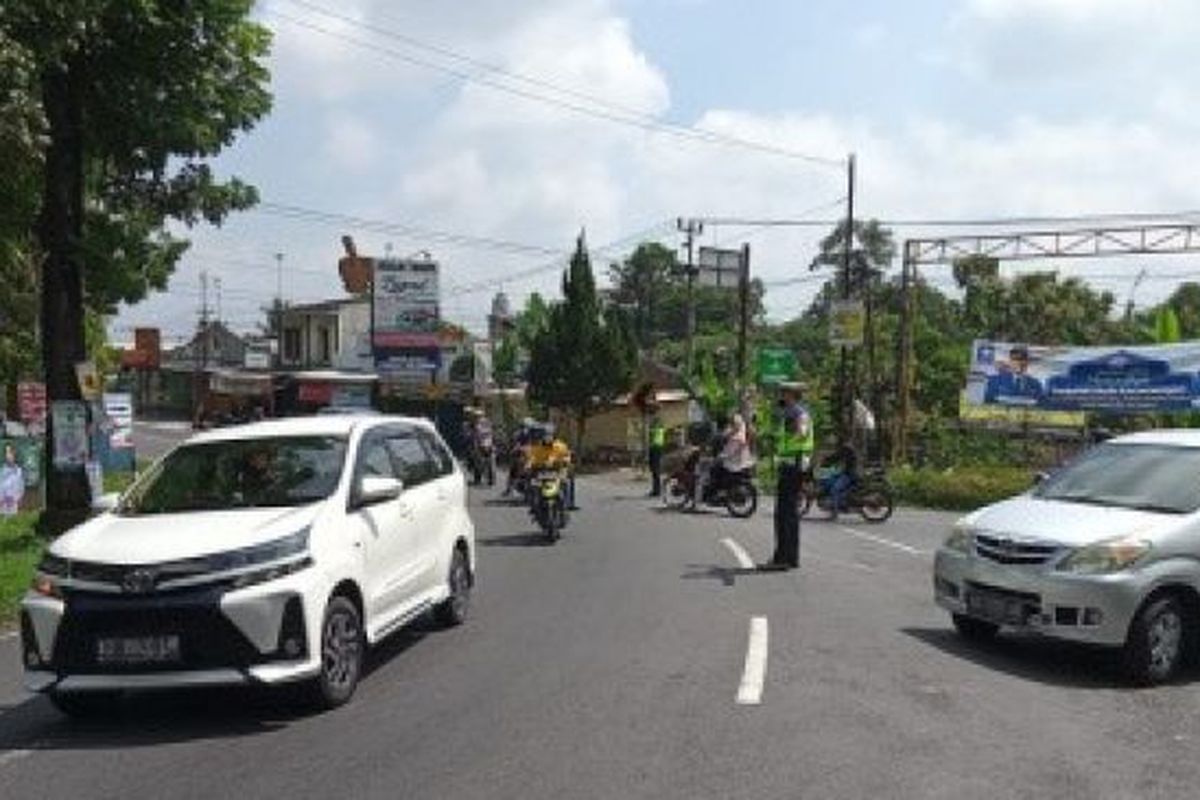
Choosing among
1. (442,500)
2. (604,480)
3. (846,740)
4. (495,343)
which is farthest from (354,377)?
(846,740)

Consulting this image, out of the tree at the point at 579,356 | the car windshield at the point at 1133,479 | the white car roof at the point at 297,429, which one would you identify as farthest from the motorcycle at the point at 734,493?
the tree at the point at 579,356

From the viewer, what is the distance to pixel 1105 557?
980 cm

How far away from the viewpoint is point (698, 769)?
7.23 meters

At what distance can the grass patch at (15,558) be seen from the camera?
13547 millimetres

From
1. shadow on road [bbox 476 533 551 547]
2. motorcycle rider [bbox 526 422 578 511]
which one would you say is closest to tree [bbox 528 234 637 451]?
motorcycle rider [bbox 526 422 578 511]

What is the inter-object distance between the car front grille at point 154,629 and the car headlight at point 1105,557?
17.4ft

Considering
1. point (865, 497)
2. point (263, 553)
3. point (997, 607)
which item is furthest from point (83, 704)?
point (865, 497)

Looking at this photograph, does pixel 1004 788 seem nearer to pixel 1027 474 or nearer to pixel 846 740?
pixel 846 740

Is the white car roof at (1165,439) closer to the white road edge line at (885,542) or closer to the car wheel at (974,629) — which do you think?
the car wheel at (974,629)

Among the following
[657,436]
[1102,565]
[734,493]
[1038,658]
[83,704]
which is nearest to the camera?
[83,704]

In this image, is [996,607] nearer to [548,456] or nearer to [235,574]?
[235,574]

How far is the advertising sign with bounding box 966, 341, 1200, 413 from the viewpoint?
112 ft

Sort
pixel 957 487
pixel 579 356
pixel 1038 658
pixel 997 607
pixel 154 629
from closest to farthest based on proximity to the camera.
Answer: pixel 154 629 → pixel 997 607 → pixel 1038 658 → pixel 957 487 → pixel 579 356

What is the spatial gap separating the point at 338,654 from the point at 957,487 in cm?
Answer: 2534
